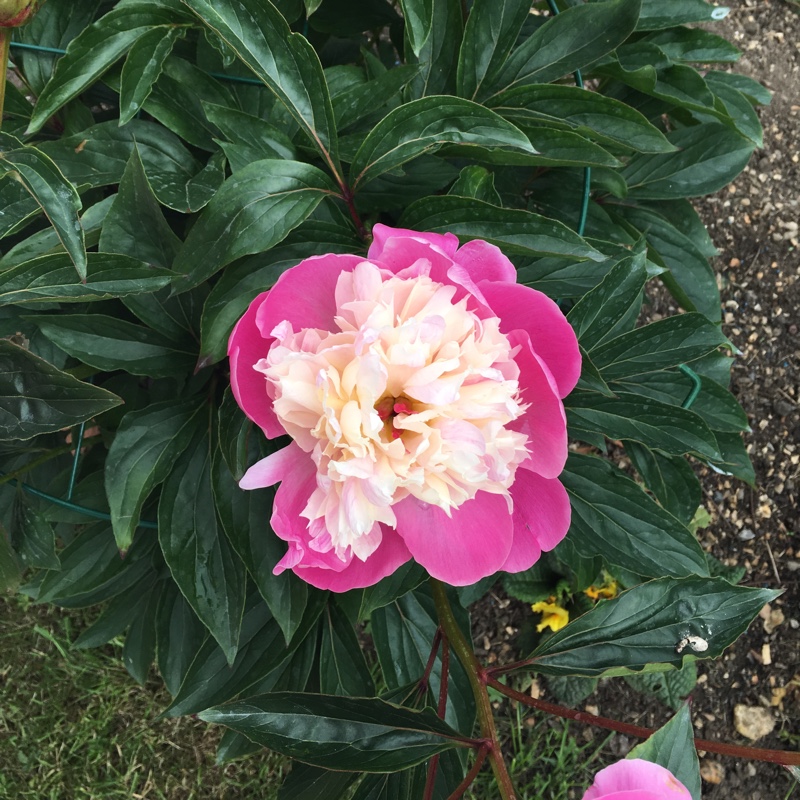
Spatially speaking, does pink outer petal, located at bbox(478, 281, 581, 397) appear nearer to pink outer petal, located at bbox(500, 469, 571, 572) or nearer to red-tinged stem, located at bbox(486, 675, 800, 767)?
pink outer petal, located at bbox(500, 469, 571, 572)

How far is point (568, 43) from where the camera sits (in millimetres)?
760

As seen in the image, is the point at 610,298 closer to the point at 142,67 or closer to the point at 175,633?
the point at 142,67

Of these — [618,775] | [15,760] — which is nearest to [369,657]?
[15,760]

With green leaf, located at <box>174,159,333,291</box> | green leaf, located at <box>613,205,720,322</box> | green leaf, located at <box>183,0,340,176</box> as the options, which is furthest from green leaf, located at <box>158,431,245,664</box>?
green leaf, located at <box>613,205,720,322</box>

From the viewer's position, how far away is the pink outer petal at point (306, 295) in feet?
1.69

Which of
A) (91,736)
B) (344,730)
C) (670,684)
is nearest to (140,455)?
(344,730)

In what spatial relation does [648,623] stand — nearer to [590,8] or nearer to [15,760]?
[590,8]

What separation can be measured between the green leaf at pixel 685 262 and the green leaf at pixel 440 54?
0.41m

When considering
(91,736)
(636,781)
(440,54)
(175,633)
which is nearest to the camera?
(636,781)

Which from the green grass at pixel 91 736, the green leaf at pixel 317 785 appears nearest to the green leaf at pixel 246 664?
the green leaf at pixel 317 785

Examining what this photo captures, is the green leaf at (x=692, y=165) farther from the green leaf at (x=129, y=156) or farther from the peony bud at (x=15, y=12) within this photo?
the peony bud at (x=15, y=12)

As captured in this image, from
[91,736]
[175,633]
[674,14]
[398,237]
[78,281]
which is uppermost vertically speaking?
[674,14]

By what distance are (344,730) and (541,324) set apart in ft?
1.14

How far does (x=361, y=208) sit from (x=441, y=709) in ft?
1.57
